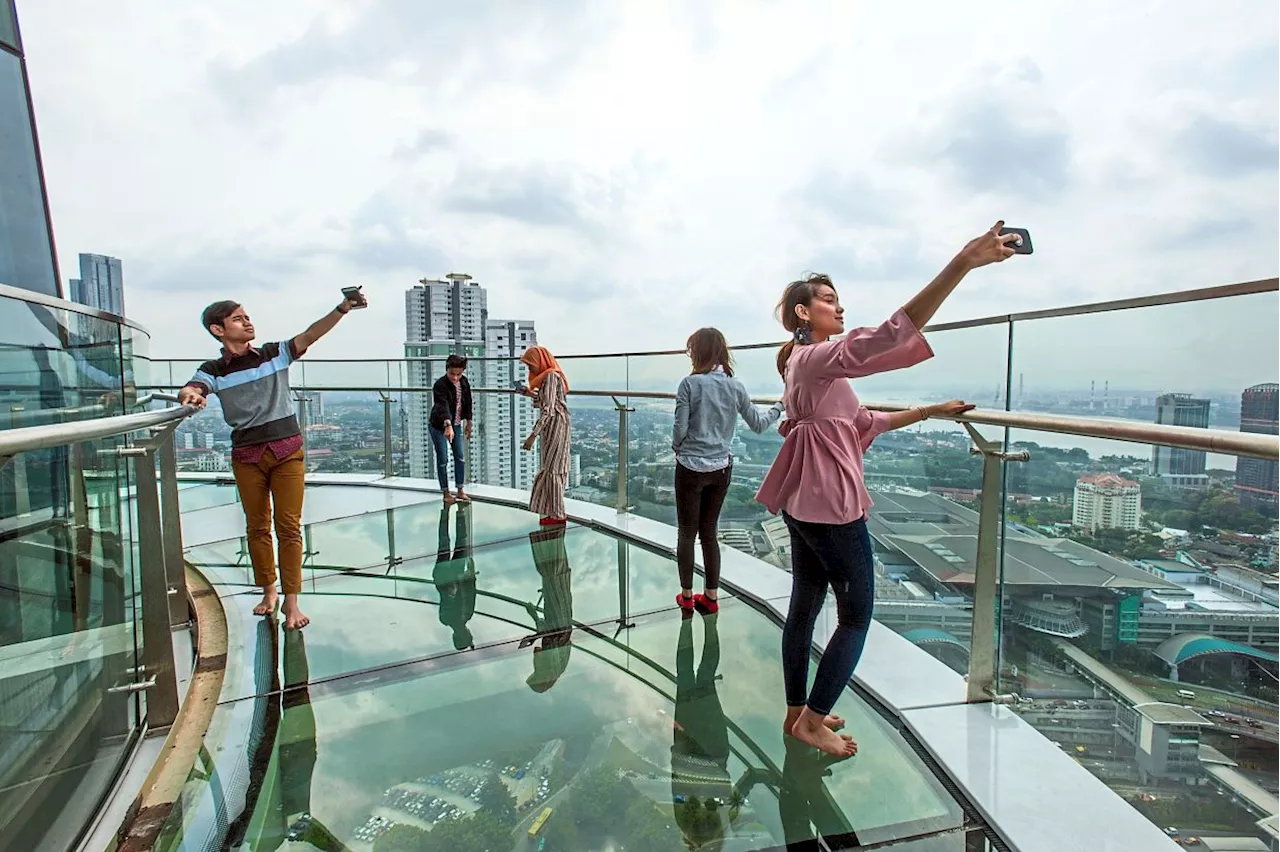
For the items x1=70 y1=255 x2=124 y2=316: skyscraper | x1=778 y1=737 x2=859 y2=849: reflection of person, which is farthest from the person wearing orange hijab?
x1=70 y1=255 x2=124 y2=316: skyscraper

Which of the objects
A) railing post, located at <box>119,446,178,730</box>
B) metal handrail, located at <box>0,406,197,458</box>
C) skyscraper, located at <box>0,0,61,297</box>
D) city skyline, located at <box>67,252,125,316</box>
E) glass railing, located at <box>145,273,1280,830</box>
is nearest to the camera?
metal handrail, located at <box>0,406,197,458</box>

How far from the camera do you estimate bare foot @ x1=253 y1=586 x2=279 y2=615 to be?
3.26 m

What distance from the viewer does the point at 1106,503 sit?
1.69m

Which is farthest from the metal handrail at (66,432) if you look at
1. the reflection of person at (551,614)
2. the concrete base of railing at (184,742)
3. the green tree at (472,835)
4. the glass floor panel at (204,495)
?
the glass floor panel at (204,495)

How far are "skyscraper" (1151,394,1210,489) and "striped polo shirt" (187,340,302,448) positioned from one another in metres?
3.41

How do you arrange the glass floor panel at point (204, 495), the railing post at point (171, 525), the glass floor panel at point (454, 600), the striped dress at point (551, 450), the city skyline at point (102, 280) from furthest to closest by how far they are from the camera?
the city skyline at point (102, 280), the glass floor panel at point (204, 495), the striped dress at point (551, 450), the glass floor panel at point (454, 600), the railing post at point (171, 525)

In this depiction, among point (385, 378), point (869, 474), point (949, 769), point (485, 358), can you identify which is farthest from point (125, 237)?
point (949, 769)

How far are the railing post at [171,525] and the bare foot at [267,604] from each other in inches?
11.7

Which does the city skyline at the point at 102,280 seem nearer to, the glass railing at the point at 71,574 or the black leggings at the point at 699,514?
the glass railing at the point at 71,574

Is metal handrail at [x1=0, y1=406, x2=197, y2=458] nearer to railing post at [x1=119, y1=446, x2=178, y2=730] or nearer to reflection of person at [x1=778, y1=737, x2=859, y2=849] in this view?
railing post at [x1=119, y1=446, x2=178, y2=730]

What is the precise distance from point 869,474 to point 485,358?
531 centimetres

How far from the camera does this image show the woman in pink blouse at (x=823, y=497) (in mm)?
1899

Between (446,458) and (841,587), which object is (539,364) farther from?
(841,587)

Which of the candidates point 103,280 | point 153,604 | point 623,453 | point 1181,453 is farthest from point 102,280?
point 1181,453
